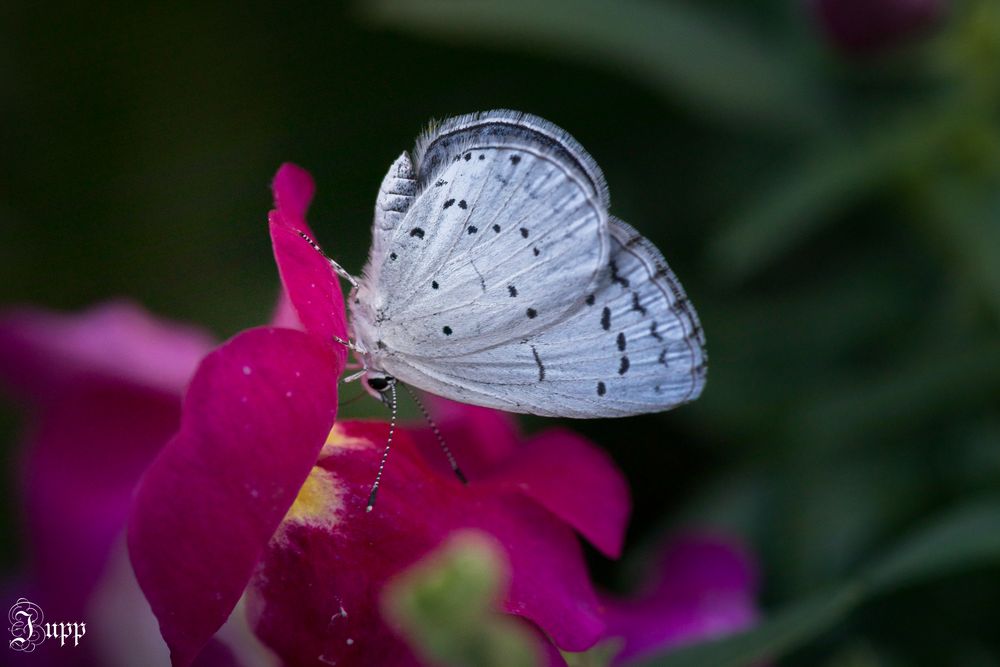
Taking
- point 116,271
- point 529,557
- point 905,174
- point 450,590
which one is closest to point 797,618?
point 529,557

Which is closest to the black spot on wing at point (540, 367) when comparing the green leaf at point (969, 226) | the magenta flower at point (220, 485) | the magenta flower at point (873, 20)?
the magenta flower at point (220, 485)

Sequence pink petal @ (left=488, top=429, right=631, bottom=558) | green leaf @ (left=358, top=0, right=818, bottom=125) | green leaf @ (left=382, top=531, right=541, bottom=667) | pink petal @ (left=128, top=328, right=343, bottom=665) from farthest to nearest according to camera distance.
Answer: green leaf @ (left=358, top=0, right=818, bottom=125) → pink petal @ (left=488, top=429, right=631, bottom=558) → pink petal @ (left=128, top=328, right=343, bottom=665) → green leaf @ (left=382, top=531, right=541, bottom=667)

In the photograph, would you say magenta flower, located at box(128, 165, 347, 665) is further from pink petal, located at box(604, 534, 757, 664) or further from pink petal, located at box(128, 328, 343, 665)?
pink petal, located at box(604, 534, 757, 664)

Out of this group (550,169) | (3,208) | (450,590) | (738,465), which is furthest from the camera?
(3,208)

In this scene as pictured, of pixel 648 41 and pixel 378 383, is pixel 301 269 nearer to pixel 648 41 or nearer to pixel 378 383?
pixel 378 383

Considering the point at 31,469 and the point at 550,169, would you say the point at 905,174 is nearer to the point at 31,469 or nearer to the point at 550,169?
the point at 550,169

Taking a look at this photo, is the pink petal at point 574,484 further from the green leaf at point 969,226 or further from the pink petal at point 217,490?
the green leaf at point 969,226

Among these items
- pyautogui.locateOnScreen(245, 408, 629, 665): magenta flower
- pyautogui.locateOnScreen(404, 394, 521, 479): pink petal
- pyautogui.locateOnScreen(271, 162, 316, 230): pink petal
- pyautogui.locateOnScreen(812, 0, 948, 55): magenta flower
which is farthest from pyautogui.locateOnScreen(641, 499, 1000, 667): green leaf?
pyautogui.locateOnScreen(812, 0, 948, 55): magenta flower
